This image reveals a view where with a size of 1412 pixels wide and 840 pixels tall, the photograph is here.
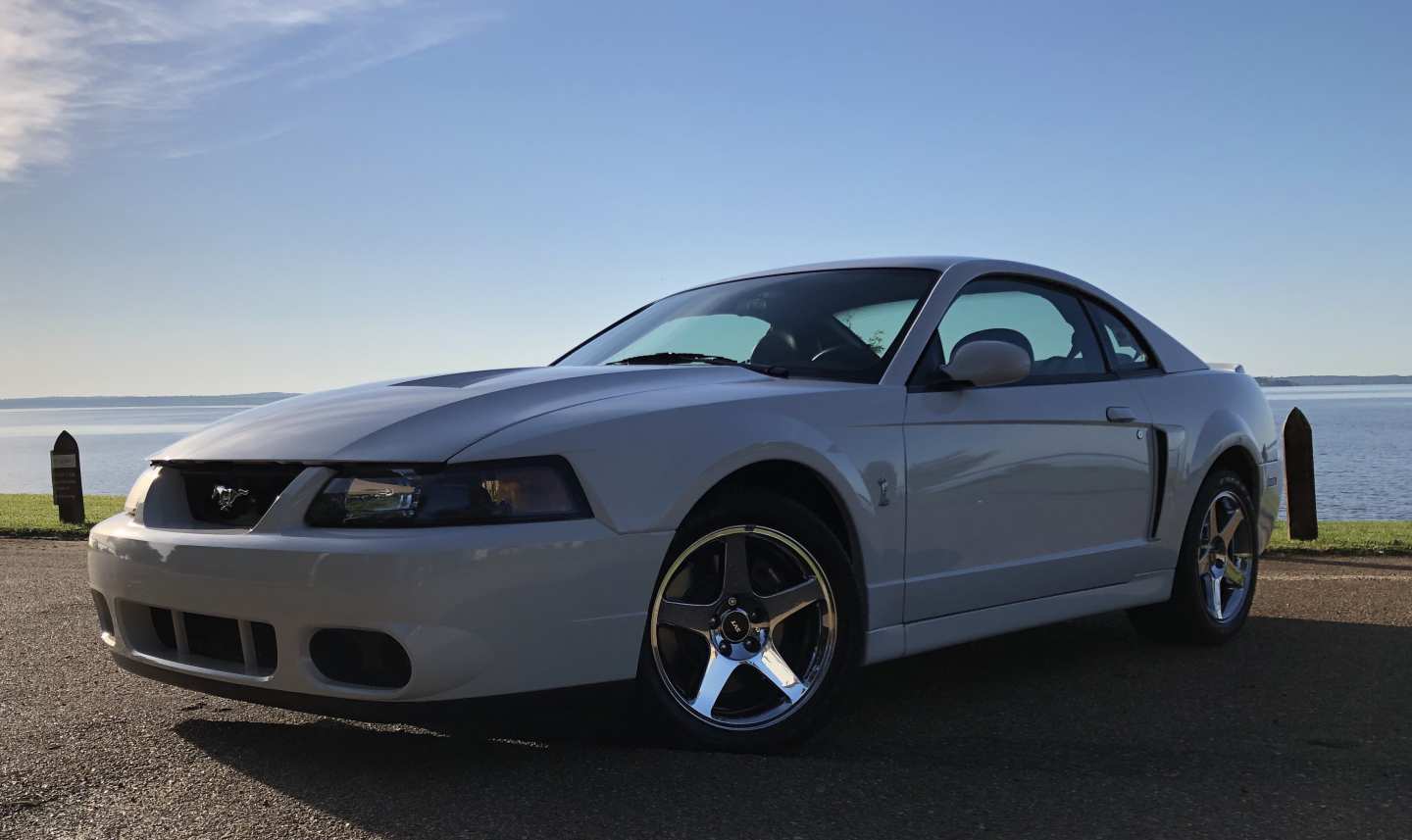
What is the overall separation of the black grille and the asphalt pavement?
65 cm

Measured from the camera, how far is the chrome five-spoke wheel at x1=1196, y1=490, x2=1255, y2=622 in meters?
5.37

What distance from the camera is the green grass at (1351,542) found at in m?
9.33

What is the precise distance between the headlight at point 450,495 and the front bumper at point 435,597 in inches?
1.6

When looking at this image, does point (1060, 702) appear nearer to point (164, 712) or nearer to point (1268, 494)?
point (1268, 494)

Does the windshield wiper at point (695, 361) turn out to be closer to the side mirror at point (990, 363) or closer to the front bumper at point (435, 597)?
the side mirror at point (990, 363)

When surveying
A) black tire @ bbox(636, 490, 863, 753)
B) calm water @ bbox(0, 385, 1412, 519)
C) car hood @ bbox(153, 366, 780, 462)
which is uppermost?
car hood @ bbox(153, 366, 780, 462)

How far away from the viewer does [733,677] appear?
11.5 ft

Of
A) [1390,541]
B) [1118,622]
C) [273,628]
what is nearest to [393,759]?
[273,628]

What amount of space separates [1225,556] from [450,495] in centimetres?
384

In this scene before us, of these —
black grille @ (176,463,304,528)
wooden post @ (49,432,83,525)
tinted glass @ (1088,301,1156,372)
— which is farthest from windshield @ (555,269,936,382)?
wooden post @ (49,432,83,525)

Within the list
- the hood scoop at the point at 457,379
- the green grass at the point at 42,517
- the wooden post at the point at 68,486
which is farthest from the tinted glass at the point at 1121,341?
the wooden post at the point at 68,486

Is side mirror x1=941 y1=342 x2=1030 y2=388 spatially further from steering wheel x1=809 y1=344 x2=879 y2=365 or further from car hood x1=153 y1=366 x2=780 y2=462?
car hood x1=153 y1=366 x2=780 y2=462

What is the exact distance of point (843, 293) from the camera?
445 centimetres

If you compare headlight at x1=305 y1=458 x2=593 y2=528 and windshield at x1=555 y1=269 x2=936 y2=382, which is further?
windshield at x1=555 y1=269 x2=936 y2=382
